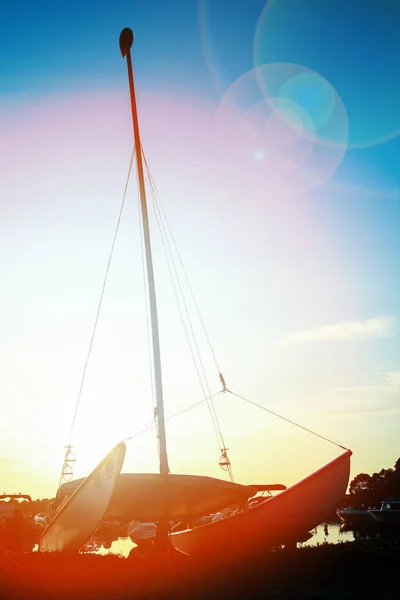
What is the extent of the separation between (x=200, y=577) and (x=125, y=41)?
2400 centimetres

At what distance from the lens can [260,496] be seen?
2136cm

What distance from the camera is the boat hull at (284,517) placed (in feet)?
44.2

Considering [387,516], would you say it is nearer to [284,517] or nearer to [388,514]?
[388,514]

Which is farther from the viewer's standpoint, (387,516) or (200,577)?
(387,516)

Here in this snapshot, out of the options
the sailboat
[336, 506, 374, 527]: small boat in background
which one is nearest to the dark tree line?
[336, 506, 374, 527]: small boat in background

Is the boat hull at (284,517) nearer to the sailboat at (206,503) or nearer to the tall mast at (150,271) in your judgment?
the sailboat at (206,503)

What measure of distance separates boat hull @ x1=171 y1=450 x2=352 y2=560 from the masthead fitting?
860 inches

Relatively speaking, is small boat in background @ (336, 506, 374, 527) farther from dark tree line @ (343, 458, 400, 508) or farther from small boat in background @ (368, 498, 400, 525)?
dark tree line @ (343, 458, 400, 508)

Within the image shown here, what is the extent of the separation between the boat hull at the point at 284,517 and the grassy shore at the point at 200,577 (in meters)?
0.60

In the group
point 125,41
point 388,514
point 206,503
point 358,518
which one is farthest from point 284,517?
point 358,518

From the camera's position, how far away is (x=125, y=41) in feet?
76.3

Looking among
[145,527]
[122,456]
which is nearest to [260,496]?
[122,456]

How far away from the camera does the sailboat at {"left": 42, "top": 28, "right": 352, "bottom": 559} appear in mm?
13438

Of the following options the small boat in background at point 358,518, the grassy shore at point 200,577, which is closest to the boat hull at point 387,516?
the small boat in background at point 358,518
